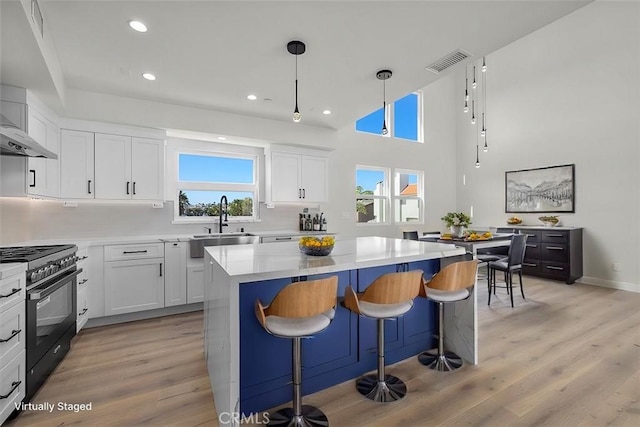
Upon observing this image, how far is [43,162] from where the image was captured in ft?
9.98

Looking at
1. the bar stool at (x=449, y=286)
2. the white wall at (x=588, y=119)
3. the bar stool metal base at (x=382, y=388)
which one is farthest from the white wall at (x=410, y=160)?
the bar stool metal base at (x=382, y=388)

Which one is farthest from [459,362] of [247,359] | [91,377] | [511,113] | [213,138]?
[511,113]

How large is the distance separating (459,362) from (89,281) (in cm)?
369

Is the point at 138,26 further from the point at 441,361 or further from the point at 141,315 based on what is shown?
the point at 441,361

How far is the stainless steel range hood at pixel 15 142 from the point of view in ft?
6.46

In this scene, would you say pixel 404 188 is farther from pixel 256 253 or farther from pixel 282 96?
pixel 256 253

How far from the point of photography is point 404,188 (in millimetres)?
6809

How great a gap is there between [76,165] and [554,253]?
23.0 feet

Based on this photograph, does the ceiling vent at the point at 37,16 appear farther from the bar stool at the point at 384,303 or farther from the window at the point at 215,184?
the bar stool at the point at 384,303

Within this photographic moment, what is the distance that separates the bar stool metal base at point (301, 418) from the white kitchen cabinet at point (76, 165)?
321 centimetres

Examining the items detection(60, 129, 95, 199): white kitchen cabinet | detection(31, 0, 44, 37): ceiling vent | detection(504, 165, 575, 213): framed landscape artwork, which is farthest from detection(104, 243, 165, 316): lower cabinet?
detection(504, 165, 575, 213): framed landscape artwork

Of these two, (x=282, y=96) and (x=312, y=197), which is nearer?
(x=282, y=96)

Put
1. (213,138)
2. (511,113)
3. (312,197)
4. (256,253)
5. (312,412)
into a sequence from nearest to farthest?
(312,412) < (256,253) < (213,138) < (312,197) < (511,113)

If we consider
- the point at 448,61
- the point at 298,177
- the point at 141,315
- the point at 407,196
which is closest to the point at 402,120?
the point at 407,196
